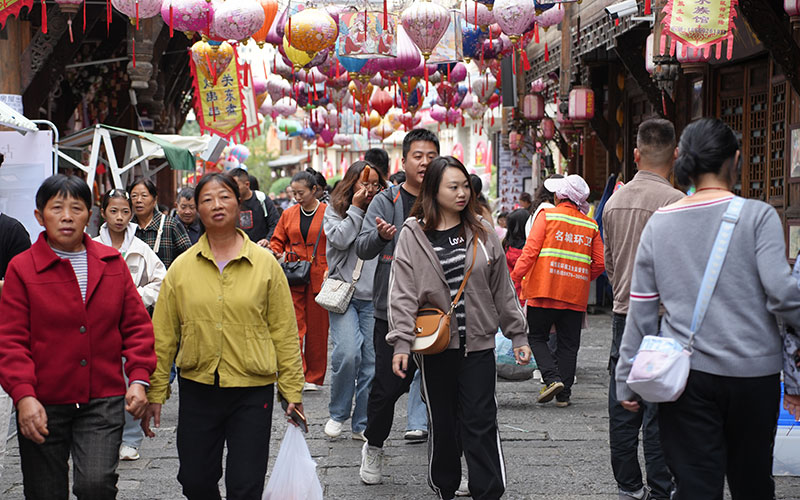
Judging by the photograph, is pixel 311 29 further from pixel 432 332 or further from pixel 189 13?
pixel 432 332

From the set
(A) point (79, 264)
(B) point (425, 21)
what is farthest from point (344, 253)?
(B) point (425, 21)

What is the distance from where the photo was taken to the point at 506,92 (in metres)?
20.8

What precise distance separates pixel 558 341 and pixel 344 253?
2.26 m

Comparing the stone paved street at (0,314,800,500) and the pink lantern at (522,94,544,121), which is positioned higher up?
the pink lantern at (522,94,544,121)

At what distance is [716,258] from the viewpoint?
3.54 metres

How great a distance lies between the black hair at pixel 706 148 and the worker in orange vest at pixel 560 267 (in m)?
4.26

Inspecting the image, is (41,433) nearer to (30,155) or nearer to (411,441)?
(411,441)

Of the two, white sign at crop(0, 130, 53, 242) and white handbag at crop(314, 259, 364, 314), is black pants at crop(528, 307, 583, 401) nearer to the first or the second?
white handbag at crop(314, 259, 364, 314)

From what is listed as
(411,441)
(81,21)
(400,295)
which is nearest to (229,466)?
(400,295)

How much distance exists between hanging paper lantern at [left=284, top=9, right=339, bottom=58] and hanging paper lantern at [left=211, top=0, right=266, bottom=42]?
1.17 ft

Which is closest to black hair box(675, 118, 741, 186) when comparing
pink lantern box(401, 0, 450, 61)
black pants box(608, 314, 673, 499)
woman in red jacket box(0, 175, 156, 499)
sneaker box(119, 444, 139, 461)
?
black pants box(608, 314, 673, 499)

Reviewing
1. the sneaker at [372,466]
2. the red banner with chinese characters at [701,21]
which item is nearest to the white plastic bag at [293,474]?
the sneaker at [372,466]

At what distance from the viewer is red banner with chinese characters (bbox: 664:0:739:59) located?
833 centimetres

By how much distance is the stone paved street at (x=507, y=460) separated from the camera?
568cm
